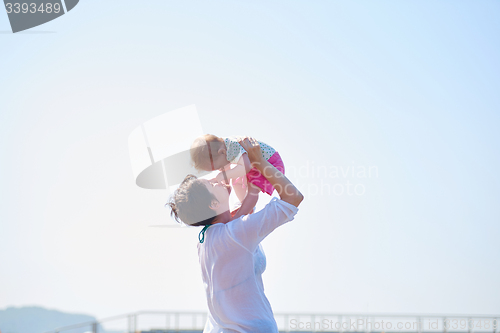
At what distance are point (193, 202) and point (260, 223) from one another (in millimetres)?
256

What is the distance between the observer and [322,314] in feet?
24.4

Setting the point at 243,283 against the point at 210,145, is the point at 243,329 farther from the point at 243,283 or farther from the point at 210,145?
the point at 210,145

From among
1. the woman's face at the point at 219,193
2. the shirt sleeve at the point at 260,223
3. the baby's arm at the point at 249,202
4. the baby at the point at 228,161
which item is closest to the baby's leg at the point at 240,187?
the baby at the point at 228,161

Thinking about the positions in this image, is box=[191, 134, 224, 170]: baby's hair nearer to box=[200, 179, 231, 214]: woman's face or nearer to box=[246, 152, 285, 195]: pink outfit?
box=[246, 152, 285, 195]: pink outfit

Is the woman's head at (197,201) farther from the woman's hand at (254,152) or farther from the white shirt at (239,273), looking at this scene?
the woman's hand at (254,152)

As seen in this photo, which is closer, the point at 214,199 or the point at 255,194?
the point at 214,199

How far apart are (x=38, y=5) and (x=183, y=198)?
107 inches

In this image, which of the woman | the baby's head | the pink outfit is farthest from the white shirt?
the baby's head

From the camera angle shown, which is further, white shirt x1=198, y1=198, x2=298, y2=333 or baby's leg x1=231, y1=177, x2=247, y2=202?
baby's leg x1=231, y1=177, x2=247, y2=202

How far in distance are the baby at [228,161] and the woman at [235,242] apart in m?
0.33

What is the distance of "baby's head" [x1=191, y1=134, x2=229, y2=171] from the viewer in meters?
1.98

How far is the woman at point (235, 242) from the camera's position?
140 cm

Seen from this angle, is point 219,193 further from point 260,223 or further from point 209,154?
point 209,154

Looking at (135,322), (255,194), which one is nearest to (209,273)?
(255,194)
